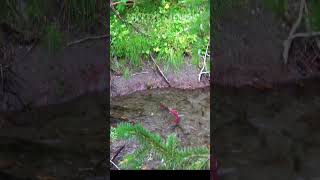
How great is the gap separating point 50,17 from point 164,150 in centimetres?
48

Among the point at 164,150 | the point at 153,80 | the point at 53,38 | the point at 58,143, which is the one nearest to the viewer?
the point at 164,150

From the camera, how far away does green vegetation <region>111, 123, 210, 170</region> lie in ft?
2.46

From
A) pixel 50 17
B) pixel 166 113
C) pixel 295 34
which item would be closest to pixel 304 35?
pixel 295 34

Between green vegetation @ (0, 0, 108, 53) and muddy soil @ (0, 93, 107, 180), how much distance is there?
0.15 metres

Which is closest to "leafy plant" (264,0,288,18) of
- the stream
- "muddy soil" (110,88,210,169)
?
the stream

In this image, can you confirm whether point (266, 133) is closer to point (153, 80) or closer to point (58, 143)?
point (58, 143)

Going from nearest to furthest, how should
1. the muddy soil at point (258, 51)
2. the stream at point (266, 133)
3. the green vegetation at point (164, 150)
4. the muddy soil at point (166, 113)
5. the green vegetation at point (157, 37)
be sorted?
1. the green vegetation at point (164, 150)
2. the stream at point (266, 133)
3. the muddy soil at point (258, 51)
4. the muddy soil at point (166, 113)
5. the green vegetation at point (157, 37)

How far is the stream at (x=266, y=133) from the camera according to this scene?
2.94 feet

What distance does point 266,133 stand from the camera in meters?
0.98

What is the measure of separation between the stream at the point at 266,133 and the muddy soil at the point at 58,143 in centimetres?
22

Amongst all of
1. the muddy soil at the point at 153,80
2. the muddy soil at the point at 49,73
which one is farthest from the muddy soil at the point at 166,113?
the muddy soil at the point at 49,73

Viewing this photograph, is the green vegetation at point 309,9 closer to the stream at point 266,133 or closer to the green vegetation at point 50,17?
the stream at point 266,133

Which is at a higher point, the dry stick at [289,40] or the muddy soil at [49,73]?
the dry stick at [289,40]

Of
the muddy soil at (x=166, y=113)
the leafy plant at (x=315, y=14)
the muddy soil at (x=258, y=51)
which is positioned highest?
the leafy plant at (x=315, y=14)
